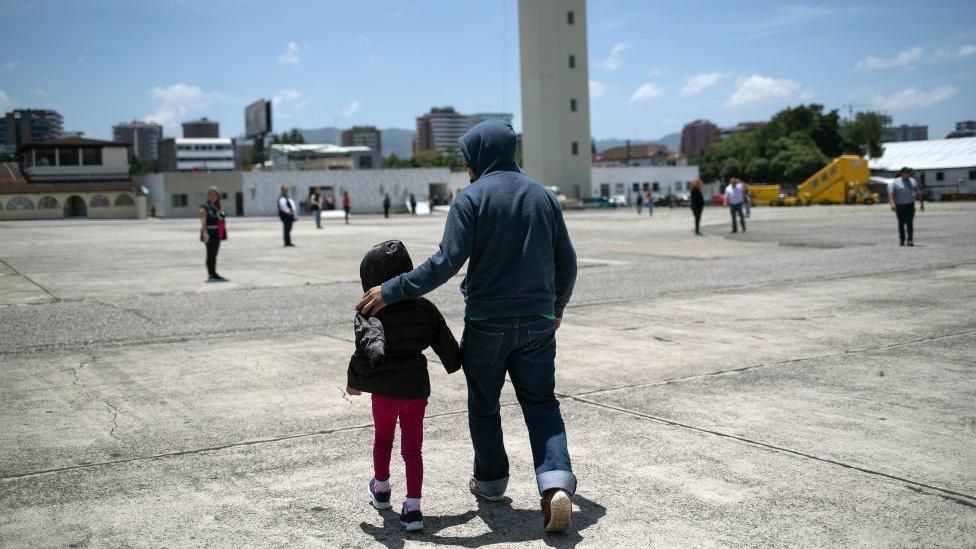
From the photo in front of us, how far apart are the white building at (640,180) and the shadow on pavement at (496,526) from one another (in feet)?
329

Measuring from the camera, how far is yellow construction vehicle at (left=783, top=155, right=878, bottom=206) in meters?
56.2

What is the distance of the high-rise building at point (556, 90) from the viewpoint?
8556cm

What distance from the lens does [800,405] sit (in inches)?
231

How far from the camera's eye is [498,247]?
3.89m

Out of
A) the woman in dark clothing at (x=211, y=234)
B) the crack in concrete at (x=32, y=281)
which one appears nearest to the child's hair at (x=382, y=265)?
the crack in concrete at (x=32, y=281)

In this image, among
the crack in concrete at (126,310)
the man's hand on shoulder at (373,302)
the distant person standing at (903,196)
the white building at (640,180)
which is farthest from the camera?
the white building at (640,180)

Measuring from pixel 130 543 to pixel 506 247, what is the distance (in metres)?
2.11

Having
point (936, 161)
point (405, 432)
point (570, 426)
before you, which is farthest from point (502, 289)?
point (936, 161)

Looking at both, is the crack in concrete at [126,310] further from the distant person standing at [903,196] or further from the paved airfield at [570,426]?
the distant person standing at [903,196]

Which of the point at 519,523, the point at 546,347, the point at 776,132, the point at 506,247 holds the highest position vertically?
the point at 776,132

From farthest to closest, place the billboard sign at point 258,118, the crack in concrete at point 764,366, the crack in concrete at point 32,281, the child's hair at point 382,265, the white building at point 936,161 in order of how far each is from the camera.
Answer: the billboard sign at point 258,118, the white building at point 936,161, the crack in concrete at point 32,281, the crack in concrete at point 764,366, the child's hair at point 382,265

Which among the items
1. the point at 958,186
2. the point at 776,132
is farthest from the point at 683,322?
the point at 776,132

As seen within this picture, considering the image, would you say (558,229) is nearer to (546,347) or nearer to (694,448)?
(546,347)

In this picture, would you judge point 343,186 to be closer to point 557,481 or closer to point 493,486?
point 493,486
